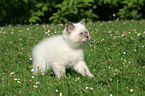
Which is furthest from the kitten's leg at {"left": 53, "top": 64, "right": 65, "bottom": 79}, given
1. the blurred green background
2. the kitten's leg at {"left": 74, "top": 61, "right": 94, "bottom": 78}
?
the blurred green background

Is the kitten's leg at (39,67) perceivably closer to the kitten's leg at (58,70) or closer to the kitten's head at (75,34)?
the kitten's leg at (58,70)

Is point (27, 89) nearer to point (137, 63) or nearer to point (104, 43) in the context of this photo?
point (137, 63)

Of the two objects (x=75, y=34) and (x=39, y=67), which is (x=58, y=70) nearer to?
(x=39, y=67)

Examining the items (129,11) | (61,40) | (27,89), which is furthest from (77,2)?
(27,89)

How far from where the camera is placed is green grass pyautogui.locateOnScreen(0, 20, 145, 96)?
308 cm

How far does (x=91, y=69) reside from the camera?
4316 millimetres

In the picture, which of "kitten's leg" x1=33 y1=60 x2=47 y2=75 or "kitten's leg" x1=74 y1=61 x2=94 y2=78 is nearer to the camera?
"kitten's leg" x1=74 y1=61 x2=94 y2=78

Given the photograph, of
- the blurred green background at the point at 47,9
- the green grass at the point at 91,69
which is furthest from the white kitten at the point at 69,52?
the blurred green background at the point at 47,9

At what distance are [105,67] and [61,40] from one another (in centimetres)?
109

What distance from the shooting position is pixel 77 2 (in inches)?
364

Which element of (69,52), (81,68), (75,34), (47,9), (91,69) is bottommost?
(91,69)

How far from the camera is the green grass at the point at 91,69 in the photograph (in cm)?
308

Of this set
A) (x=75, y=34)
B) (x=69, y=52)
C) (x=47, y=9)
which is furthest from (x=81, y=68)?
(x=47, y=9)

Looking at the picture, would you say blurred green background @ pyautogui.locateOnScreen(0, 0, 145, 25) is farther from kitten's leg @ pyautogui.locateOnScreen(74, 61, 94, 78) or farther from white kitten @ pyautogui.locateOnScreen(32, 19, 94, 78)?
kitten's leg @ pyautogui.locateOnScreen(74, 61, 94, 78)
